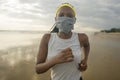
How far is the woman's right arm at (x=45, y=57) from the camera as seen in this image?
7.84 feet

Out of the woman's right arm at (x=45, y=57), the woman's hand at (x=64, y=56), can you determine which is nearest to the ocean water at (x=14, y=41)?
the woman's right arm at (x=45, y=57)

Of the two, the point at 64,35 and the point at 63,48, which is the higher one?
the point at 64,35

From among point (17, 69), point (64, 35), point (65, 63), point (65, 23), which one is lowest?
point (17, 69)

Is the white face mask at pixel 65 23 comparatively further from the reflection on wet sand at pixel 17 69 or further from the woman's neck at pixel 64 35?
the reflection on wet sand at pixel 17 69

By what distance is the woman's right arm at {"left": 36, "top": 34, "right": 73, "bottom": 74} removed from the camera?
2.39m

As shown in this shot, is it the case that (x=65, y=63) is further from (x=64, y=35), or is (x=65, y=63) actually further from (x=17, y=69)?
(x=17, y=69)

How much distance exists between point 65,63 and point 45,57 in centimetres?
27

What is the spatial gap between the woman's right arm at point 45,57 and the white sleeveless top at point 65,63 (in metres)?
0.07

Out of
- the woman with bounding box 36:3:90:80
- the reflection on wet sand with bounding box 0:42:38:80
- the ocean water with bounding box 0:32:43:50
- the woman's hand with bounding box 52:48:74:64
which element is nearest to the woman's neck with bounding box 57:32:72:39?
the woman with bounding box 36:3:90:80

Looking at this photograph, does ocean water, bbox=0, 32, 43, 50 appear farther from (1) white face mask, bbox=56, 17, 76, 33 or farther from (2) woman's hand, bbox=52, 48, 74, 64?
(2) woman's hand, bbox=52, 48, 74, 64

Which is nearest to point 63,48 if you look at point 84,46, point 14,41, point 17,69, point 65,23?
point 65,23

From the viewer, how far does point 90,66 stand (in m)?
11.1

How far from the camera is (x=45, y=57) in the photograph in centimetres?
273

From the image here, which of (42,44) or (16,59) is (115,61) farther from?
(42,44)
